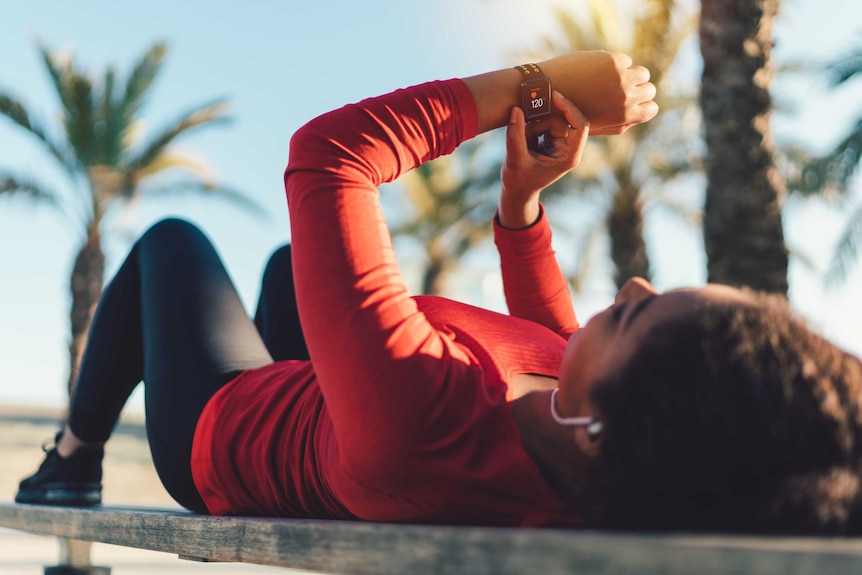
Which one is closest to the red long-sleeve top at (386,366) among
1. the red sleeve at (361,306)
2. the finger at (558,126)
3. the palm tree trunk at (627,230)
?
the red sleeve at (361,306)

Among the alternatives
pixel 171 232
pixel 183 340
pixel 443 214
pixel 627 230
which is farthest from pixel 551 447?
pixel 443 214

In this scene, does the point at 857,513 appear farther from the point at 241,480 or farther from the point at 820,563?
the point at 241,480

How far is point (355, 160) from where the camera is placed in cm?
147

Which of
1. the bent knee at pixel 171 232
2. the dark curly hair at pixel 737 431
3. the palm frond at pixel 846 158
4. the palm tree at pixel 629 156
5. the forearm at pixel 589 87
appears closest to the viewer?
the dark curly hair at pixel 737 431

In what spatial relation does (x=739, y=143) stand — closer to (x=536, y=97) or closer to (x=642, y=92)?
(x=642, y=92)

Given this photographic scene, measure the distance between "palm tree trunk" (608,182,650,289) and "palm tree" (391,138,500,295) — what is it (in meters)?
3.82

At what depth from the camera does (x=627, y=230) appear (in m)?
13.0

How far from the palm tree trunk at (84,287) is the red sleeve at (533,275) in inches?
484

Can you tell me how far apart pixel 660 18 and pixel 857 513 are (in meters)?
10.5

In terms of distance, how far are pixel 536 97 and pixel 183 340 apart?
3.54ft

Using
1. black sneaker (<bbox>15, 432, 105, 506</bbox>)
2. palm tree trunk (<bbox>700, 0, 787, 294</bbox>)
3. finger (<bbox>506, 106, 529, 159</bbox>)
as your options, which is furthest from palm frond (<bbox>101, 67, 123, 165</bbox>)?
Answer: finger (<bbox>506, 106, 529, 159</bbox>)

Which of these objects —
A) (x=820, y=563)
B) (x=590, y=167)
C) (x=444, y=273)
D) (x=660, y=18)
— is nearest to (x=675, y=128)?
(x=590, y=167)

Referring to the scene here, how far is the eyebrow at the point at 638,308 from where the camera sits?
129cm

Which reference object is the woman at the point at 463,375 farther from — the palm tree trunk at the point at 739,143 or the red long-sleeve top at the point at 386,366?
the palm tree trunk at the point at 739,143
